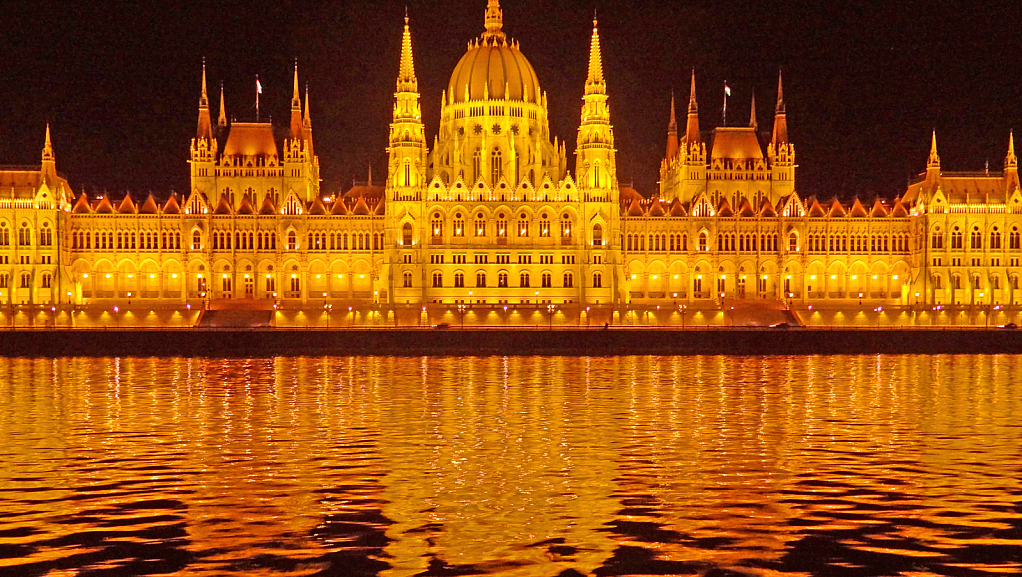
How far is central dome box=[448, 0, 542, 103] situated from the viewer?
98000mm

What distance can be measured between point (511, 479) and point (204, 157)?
283ft

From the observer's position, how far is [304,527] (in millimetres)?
17984

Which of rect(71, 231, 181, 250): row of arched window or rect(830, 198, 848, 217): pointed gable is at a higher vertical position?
rect(830, 198, 848, 217): pointed gable

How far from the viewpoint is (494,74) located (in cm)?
9800

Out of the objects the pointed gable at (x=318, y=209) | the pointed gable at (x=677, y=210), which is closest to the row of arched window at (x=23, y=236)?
the pointed gable at (x=318, y=209)

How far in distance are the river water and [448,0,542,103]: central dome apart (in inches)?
2314

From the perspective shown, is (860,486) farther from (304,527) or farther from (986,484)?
(304,527)

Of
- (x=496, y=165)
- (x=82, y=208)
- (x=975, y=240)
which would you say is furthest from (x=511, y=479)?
(x=975, y=240)

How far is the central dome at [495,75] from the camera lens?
321 feet

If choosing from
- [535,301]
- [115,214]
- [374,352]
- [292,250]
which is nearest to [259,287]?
[292,250]

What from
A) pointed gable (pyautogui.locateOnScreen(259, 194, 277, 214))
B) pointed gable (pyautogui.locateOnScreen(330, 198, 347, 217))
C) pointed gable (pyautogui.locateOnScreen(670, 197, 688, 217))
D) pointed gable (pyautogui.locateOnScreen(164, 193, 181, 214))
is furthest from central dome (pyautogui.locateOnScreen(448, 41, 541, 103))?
pointed gable (pyautogui.locateOnScreen(164, 193, 181, 214))

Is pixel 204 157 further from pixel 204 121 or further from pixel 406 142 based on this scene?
pixel 406 142

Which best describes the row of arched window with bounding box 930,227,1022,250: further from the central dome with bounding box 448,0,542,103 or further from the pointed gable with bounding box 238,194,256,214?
the pointed gable with bounding box 238,194,256,214

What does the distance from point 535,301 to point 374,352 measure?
30.0m
